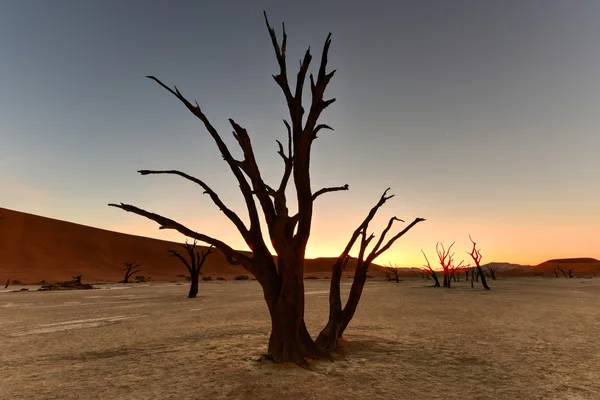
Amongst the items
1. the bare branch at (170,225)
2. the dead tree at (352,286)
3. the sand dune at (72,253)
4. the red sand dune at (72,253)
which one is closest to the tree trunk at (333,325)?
the dead tree at (352,286)

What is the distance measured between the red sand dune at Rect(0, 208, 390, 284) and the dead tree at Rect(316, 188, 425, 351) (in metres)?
52.9

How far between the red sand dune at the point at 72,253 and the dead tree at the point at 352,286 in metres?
52.9

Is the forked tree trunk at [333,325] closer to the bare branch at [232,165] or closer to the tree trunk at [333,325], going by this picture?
the tree trunk at [333,325]

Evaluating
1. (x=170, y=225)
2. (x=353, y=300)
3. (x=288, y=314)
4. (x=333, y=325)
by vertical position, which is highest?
(x=170, y=225)

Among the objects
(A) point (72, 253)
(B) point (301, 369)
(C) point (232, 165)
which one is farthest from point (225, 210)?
(A) point (72, 253)

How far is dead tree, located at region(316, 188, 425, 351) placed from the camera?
287 inches

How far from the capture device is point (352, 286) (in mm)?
7852

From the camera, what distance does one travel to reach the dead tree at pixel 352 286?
7301mm

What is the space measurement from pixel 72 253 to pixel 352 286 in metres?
79.8

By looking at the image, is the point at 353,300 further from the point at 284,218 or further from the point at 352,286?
the point at 284,218

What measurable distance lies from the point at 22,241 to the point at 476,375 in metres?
83.4

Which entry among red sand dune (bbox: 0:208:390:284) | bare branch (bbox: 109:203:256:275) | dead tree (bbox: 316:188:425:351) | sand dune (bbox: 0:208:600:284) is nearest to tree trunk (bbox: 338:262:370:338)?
dead tree (bbox: 316:188:425:351)

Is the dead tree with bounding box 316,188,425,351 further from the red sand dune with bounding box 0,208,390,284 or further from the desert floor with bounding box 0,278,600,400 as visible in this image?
the red sand dune with bounding box 0,208,390,284

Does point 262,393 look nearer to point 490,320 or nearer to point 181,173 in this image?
point 181,173
